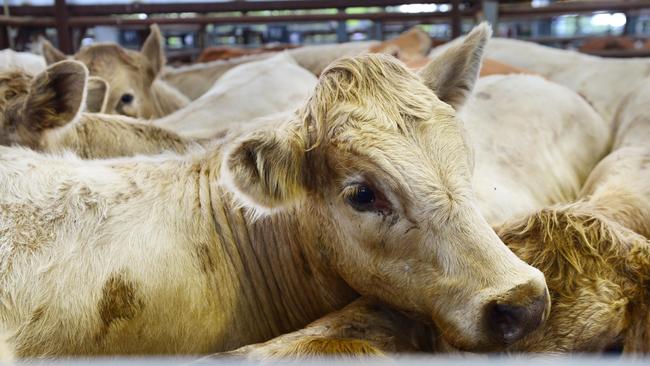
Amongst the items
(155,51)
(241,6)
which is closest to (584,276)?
(155,51)

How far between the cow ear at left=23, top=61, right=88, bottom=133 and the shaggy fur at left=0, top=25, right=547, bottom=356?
2.37 feet

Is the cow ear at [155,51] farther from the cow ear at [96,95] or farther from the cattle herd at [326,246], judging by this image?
the cattle herd at [326,246]

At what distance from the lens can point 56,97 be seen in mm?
3203

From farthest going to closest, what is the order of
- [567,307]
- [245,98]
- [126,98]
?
1. [126,98]
2. [245,98]
3. [567,307]

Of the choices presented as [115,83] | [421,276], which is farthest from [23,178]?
[115,83]

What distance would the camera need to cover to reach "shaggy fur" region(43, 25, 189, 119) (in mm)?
5168

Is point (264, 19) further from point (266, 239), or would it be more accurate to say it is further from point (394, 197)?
point (394, 197)

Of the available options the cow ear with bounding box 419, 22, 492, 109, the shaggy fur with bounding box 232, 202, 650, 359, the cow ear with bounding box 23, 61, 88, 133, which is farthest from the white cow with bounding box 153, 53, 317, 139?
the shaggy fur with bounding box 232, 202, 650, 359

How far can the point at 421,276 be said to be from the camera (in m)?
2.01

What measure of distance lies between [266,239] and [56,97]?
1340mm

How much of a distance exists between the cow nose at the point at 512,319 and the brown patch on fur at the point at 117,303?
102 centimetres

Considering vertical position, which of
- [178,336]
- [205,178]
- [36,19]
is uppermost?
[36,19]

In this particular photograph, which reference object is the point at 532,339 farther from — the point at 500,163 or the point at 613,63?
the point at 613,63

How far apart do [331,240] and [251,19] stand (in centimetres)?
595
